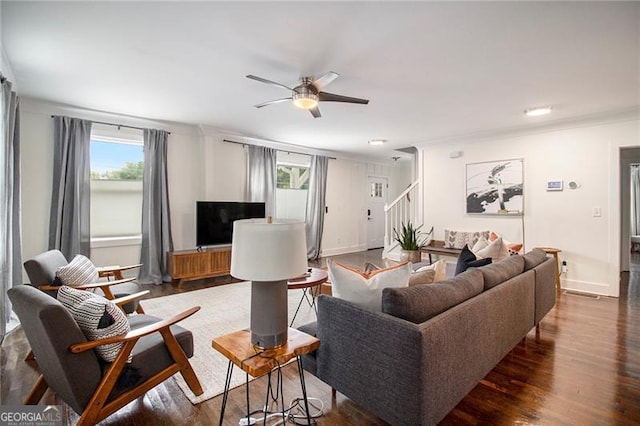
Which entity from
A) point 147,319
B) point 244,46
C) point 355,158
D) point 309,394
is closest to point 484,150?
point 355,158

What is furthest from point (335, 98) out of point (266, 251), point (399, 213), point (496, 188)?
point (399, 213)

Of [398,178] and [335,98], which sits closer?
[335,98]

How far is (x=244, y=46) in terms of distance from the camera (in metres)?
2.44

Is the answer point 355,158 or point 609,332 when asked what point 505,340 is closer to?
point 609,332

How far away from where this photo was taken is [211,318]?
3.35m

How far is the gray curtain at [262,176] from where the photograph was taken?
5770 mm

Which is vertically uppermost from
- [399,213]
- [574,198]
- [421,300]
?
[574,198]

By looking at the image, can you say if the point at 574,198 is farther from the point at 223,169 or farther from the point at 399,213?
the point at 223,169

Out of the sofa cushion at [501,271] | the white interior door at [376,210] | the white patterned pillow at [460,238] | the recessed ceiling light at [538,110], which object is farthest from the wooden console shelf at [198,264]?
the recessed ceiling light at [538,110]

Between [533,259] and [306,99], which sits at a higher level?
[306,99]

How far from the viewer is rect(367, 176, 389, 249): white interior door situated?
27.7 feet

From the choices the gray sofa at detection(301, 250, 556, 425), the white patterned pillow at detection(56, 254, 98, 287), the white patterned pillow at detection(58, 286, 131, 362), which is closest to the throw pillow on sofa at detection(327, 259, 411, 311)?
the gray sofa at detection(301, 250, 556, 425)

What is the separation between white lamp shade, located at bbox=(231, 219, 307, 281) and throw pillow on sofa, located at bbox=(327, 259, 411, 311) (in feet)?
1.43

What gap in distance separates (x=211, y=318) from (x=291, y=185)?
3974mm
